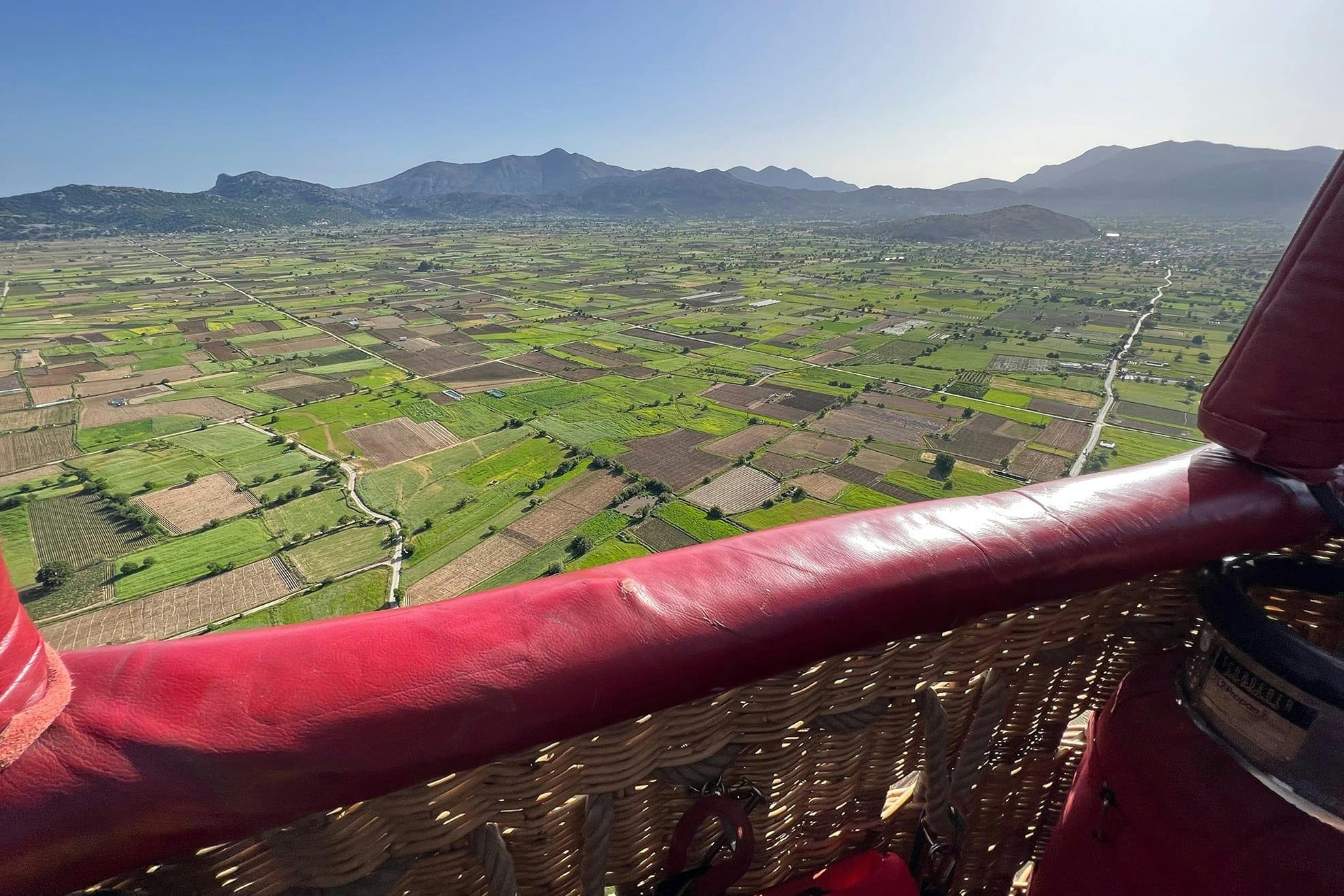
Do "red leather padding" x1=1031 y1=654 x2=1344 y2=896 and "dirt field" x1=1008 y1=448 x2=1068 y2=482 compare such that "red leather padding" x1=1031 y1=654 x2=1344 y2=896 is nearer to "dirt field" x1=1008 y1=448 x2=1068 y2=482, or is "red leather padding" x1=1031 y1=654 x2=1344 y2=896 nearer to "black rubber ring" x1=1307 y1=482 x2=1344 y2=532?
"black rubber ring" x1=1307 y1=482 x2=1344 y2=532

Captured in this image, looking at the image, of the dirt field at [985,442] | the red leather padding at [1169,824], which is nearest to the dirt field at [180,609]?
the red leather padding at [1169,824]

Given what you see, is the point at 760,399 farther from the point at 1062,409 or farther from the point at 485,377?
the point at 485,377

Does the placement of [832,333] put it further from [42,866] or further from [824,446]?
[42,866]

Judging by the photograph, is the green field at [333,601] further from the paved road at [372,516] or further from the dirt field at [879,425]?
the dirt field at [879,425]

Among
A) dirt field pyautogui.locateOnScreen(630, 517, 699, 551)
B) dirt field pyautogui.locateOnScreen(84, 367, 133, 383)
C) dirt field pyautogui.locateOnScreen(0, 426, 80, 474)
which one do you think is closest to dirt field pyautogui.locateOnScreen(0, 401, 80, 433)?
dirt field pyautogui.locateOnScreen(0, 426, 80, 474)

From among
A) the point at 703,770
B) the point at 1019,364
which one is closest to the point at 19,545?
the point at 703,770
